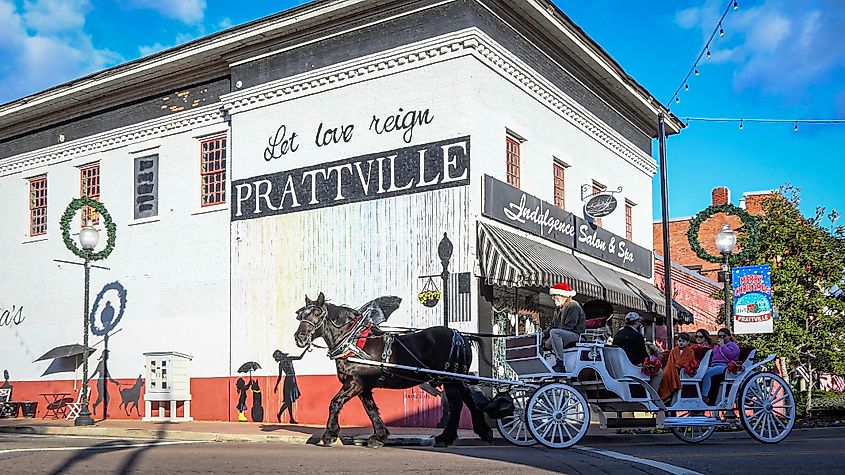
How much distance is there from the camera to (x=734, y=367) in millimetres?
13320

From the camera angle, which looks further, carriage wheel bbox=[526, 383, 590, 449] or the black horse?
the black horse

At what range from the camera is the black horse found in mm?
13492

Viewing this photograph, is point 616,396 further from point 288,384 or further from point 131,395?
point 131,395

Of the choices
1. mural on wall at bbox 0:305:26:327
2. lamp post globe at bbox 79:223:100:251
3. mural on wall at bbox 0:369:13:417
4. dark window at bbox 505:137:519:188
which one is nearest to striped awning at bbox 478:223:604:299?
dark window at bbox 505:137:519:188

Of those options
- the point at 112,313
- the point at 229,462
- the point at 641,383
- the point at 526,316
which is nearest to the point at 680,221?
the point at 526,316

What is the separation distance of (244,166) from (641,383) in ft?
39.6

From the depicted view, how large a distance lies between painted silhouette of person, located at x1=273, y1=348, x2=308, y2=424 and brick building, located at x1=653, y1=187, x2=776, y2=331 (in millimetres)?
13032

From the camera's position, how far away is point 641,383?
13000 millimetres

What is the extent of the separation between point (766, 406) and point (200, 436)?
9.53m

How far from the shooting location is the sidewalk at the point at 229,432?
48.1 ft

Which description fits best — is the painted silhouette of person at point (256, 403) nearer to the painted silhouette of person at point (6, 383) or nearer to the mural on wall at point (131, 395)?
the mural on wall at point (131, 395)

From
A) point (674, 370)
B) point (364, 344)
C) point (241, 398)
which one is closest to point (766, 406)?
point (674, 370)

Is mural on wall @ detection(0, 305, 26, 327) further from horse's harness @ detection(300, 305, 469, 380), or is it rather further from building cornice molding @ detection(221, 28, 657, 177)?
horse's harness @ detection(300, 305, 469, 380)

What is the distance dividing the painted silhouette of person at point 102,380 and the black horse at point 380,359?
1171 cm
